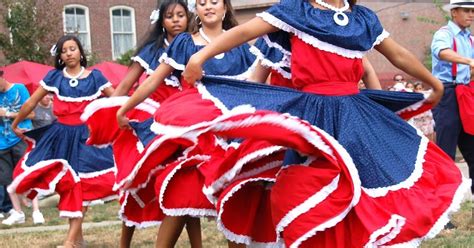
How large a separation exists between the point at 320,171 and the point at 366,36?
32.1 inches

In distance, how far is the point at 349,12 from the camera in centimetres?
459

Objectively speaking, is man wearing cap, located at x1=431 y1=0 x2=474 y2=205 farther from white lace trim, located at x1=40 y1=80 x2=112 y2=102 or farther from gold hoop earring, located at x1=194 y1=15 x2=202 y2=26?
white lace trim, located at x1=40 y1=80 x2=112 y2=102

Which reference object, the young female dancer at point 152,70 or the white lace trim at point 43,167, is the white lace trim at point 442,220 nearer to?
the young female dancer at point 152,70

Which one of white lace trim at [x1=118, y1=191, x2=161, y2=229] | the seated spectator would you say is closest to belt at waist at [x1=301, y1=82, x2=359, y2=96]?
white lace trim at [x1=118, y1=191, x2=161, y2=229]

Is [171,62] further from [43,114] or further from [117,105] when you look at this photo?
[43,114]

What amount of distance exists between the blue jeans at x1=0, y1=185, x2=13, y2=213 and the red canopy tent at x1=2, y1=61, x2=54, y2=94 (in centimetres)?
312

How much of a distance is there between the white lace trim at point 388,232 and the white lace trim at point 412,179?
14 centimetres

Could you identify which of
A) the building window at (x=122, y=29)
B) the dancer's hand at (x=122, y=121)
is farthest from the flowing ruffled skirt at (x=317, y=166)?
the building window at (x=122, y=29)

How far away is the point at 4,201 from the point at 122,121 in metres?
6.08

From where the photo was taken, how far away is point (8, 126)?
421 inches

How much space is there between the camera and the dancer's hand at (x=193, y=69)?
14.5 feet

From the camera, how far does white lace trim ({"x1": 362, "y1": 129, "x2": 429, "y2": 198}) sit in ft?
13.9

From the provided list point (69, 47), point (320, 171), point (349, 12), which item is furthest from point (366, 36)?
point (69, 47)

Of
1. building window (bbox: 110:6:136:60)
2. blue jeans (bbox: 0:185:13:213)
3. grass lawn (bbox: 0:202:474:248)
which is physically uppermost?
grass lawn (bbox: 0:202:474:248)
